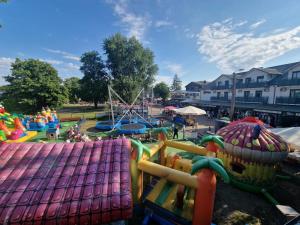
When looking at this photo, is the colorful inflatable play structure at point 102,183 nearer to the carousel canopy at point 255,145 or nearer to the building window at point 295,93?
the carousel canopy at point 255,145

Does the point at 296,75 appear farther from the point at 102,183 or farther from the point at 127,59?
the point at 127,59

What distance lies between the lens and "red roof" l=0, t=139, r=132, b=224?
3645 millimetres

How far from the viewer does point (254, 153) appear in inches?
270

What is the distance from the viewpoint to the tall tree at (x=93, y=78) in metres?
38.9

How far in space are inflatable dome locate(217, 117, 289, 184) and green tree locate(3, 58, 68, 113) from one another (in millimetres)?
31746

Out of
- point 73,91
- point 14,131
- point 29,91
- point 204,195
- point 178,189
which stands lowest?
point 178,189

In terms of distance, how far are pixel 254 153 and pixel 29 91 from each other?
34.9 m

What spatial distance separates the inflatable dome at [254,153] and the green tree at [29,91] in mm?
31746

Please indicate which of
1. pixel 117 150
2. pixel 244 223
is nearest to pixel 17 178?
pixel 117 150

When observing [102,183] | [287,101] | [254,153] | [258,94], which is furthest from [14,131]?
[258,94]

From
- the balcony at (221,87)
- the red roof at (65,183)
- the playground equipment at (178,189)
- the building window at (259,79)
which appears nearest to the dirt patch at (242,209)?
the playground equipment at (178,189)

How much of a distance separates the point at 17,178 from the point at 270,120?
26204mm

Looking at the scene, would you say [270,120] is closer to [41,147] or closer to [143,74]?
[41,147]

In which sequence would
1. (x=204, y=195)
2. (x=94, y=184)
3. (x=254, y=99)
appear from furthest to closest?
1. (x=254, y=99)
2. (x=94, y=184)
3. (x=204, y=195)
